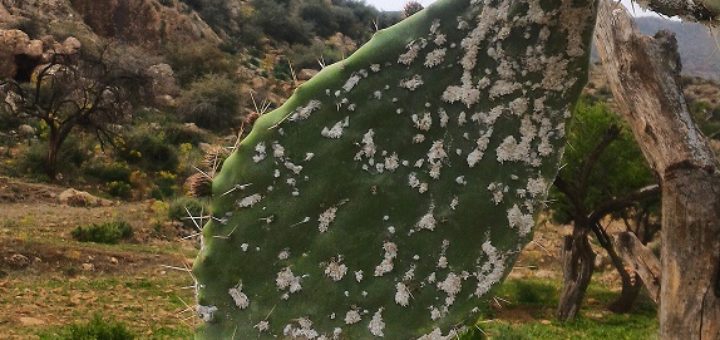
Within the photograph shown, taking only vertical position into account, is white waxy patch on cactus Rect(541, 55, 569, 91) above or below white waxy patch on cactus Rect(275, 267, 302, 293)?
above

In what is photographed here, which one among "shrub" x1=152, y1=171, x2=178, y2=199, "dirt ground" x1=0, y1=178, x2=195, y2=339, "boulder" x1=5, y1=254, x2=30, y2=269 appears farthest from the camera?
"shrub" x1=152, y1=171, x2=178, y2=199

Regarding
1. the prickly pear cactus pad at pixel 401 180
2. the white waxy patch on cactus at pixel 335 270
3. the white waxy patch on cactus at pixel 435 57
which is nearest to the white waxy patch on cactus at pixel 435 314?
the prickly pear cactus pad at pixel 401 180

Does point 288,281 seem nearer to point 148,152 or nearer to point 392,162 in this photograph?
point 392,162

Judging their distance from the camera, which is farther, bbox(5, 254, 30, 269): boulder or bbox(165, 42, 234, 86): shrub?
bbox(165, 42, 234, 86): shrub

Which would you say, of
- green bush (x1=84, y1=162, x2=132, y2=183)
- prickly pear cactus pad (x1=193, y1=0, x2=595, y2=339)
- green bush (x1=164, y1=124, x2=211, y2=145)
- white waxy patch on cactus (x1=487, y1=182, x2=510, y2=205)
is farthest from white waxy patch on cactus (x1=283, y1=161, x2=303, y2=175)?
green bush (x1=164, y1=124, x2=211, y2=145)

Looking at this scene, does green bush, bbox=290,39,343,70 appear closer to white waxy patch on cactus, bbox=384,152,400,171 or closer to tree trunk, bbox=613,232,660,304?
tree trunk, bbox=613,232,660,304

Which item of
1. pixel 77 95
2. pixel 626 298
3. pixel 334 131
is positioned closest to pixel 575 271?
pixel 626 298
